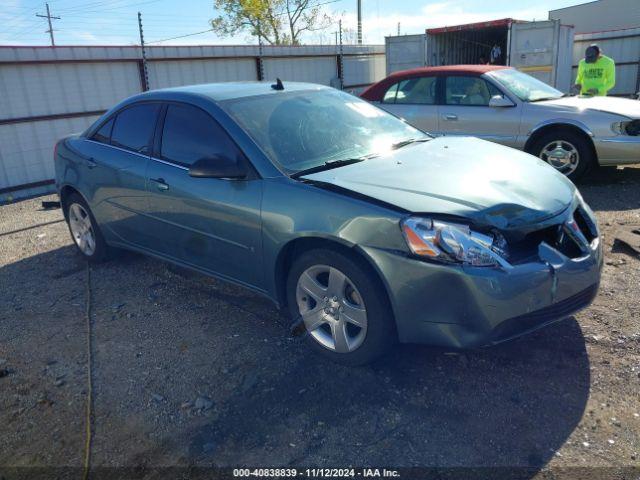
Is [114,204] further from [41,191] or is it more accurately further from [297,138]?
[41,191]

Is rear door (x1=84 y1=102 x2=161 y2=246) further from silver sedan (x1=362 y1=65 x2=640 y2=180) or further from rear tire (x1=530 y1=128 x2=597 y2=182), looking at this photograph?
rear tire (x1=530 y1=128 x2=597 y2=182)

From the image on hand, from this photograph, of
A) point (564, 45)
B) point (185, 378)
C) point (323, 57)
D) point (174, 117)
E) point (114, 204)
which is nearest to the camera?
point (185, 378)

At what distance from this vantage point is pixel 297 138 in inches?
147

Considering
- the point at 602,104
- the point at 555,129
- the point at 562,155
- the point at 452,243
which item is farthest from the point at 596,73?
the point at 452,243

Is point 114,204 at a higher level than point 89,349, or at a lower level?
higher

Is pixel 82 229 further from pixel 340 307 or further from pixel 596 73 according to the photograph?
pixel 596 73

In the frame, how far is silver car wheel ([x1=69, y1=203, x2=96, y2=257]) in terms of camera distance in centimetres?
528

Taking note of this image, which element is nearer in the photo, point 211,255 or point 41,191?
point 211,255

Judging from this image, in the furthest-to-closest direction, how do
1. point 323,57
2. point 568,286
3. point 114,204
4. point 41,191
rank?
point 323,57 < point 41,191 < point 114,204 < point 568,286

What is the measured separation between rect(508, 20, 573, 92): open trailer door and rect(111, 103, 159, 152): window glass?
1012 cm

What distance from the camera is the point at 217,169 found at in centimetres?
343

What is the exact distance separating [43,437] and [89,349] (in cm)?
93

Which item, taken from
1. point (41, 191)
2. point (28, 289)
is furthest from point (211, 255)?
point (41, 191)

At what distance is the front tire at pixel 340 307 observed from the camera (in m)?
2.98
